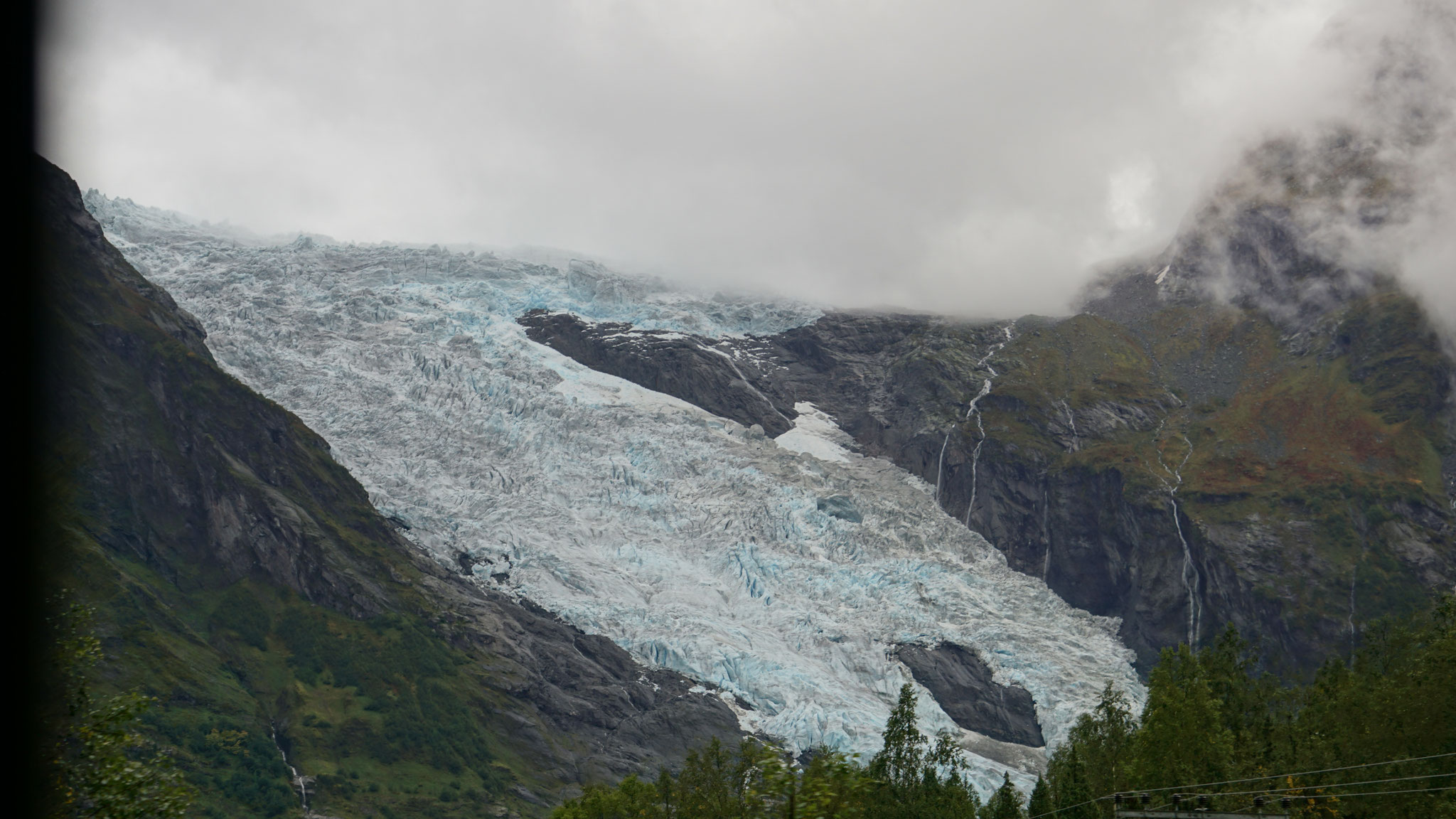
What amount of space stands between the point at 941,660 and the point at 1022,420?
68.7 meters

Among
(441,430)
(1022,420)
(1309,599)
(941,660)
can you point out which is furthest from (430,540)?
(1309,599)

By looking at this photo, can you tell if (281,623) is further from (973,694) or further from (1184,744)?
(1184,744)

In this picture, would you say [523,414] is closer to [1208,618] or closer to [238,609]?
[238,609]

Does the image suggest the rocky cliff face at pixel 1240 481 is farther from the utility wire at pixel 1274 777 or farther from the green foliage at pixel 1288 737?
the utility wire at pixel 1274 777

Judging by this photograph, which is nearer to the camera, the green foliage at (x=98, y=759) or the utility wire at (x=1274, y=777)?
the green foliage at (x=98, y=759)

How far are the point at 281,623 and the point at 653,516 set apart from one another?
4905 cm

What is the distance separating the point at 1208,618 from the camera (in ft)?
502

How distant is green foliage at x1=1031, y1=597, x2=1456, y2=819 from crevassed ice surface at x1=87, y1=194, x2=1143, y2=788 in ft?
157

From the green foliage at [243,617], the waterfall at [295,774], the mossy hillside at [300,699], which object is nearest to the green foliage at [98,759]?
the mossy hillside at [300,699]

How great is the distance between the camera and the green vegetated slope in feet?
486

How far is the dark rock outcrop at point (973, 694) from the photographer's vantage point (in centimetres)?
13088

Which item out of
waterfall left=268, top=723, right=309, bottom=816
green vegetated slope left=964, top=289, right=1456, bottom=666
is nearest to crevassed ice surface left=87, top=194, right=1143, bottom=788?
green vegetated slope left=964, top=289, right=1456, bottom=666

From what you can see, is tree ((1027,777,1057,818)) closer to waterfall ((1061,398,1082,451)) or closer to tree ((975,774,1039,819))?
tree ((975,774,1039,819))

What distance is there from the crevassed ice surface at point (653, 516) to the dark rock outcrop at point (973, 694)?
5.02 feet
